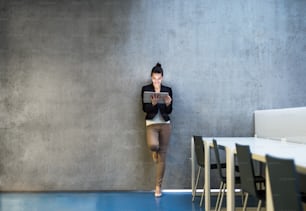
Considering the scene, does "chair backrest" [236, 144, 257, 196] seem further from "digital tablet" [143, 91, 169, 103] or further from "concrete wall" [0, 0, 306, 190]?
"concrete wall" [0, 0, 306, 190]

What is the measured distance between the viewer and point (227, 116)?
5.57 metres

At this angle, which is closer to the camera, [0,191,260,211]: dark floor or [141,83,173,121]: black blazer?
[0,191,260,211]: dark floor

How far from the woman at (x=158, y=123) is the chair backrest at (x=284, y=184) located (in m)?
3.08

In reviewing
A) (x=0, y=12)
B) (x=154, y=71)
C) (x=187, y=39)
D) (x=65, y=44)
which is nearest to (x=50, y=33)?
(x=65, y=44)

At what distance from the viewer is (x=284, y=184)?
1.96 m

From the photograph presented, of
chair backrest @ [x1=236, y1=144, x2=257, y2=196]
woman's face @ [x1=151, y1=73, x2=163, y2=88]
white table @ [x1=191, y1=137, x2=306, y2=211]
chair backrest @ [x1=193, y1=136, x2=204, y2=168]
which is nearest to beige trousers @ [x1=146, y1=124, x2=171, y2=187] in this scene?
woman's face @ [x1=151, y1=73, x2=163, y2=88]

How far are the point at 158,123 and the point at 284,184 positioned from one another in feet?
10.8

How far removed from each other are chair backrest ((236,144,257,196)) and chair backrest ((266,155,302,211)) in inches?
26.7

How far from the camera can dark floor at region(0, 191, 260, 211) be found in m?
4.42

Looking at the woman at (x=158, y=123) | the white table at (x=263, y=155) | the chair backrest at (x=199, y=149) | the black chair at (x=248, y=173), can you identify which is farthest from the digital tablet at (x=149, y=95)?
the black chair at (x=248, y=173)

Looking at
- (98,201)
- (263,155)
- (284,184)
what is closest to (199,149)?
(98,201)

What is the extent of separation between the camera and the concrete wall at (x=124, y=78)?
5426 mm

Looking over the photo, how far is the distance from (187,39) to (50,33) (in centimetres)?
194

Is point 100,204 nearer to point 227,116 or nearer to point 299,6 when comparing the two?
point 227,116
